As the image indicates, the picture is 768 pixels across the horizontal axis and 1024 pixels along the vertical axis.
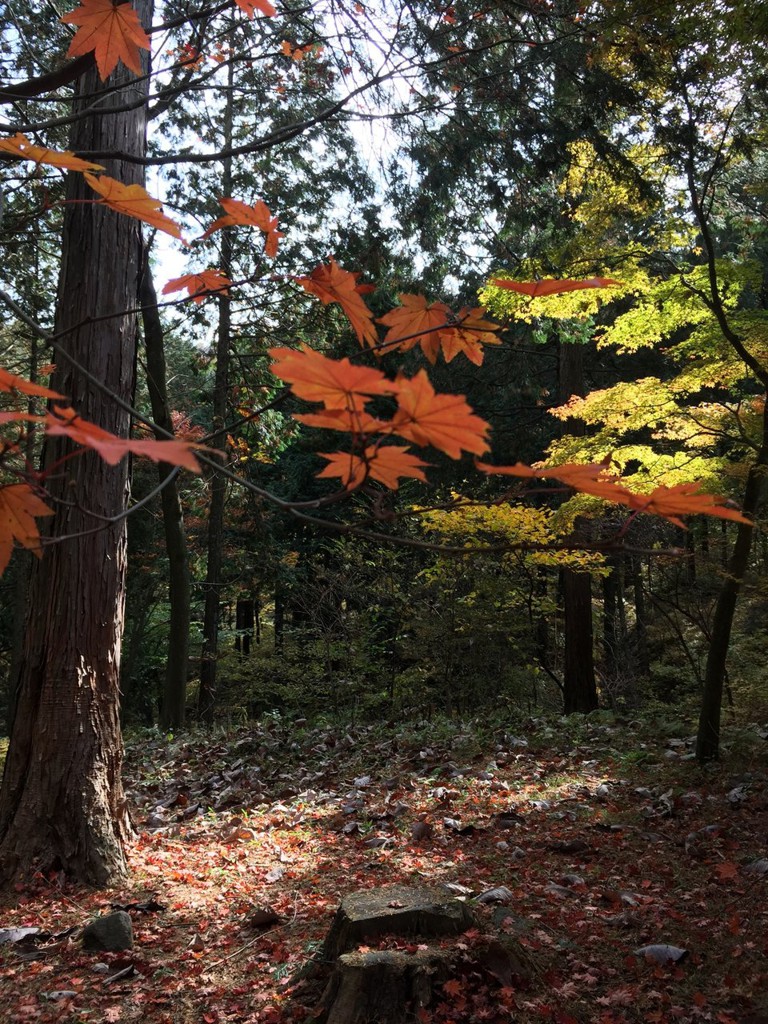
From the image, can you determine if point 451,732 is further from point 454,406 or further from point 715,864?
point 454,406

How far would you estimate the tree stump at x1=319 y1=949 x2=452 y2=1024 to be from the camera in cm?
208

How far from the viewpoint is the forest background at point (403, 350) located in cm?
133

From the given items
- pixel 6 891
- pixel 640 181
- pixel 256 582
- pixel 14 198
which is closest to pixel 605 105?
pixel 640 181

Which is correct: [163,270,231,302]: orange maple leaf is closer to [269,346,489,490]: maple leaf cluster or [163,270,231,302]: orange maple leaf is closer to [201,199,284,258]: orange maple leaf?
[201,199,284,258]: orange maple leaf

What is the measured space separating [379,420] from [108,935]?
269 centimetres

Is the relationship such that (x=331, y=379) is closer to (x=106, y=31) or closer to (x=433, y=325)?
(x=433, y=325)

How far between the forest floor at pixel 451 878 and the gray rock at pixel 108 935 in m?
0.04

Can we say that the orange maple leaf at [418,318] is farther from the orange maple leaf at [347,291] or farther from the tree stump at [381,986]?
the tree stump at [381,986]

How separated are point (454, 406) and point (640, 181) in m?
5.50

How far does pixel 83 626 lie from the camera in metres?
3.20

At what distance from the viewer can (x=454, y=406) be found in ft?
2.47

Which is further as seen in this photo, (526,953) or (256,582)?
(256,582)

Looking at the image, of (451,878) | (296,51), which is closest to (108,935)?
(451,878)

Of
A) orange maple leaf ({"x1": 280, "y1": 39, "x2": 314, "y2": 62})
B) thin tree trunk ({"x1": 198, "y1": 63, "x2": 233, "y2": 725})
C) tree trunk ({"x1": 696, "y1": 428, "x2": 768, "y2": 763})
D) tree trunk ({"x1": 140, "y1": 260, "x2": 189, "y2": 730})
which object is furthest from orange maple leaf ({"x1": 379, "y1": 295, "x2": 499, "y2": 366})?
thin tree trunk ({"x1": 198, "y1": 63, "x2": 233, "y2": 725})
